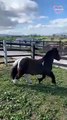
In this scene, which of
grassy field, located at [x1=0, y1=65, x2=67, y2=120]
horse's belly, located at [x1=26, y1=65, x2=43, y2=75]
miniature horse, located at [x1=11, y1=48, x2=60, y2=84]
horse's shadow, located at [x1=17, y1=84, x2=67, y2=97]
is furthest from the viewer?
horse's belly, located at [x1=26, y1=65, x2=43, y2=75]

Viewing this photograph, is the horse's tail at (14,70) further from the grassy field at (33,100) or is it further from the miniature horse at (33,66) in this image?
the grassy field at (33,100)

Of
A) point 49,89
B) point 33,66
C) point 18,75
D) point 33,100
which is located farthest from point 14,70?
point 33,100

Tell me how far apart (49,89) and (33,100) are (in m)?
1.30

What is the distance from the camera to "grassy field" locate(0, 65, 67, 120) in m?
5.21

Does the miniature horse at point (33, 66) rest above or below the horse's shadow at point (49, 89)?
above

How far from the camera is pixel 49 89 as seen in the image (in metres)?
7.38

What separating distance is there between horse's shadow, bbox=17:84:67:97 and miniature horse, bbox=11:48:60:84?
396mm

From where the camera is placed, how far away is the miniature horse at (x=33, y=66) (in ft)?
25.2

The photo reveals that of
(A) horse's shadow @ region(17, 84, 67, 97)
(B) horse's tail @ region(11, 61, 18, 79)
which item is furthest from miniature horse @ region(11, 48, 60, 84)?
(A) horse's shadow @ region(17, 84, 67, 97)

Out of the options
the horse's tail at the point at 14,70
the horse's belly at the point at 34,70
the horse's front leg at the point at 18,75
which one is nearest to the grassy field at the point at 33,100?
the horse's front leg at the point at 18,75

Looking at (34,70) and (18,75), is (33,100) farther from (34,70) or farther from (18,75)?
(34,70)

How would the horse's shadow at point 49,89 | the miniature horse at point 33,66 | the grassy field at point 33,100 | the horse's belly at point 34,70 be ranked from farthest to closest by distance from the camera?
the horse's belly at point 34,70, the miniature horse at point 33,66, the horse's shadow at point 49,89, the grassy field at point 33,100

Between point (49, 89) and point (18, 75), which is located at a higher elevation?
point (18, 75)

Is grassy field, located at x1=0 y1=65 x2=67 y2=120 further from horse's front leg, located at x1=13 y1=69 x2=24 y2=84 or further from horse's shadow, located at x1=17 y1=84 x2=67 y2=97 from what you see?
horse's front leg, located at x1=13 y1=69 x2=24 y2=84
